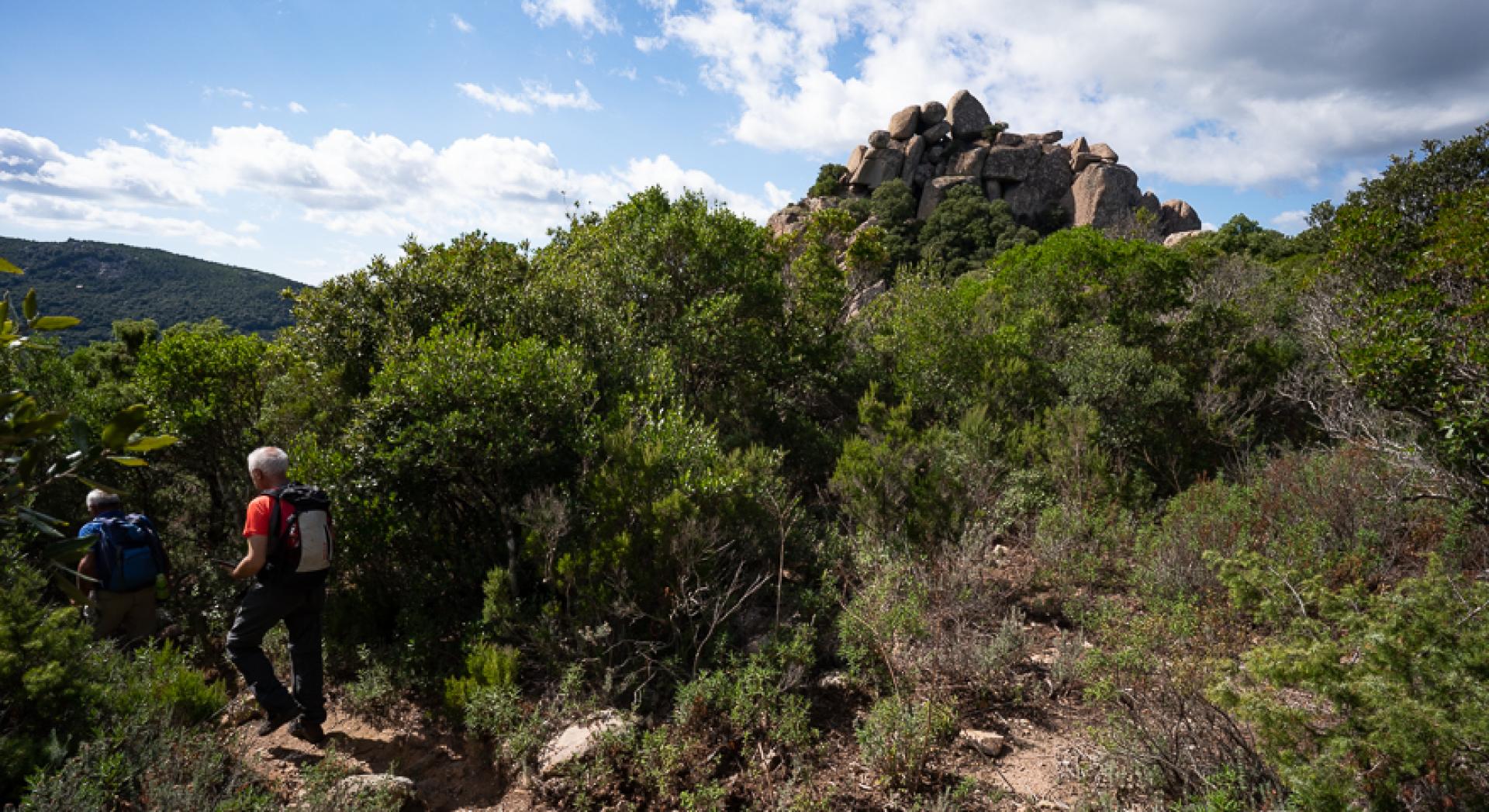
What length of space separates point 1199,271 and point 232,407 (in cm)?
2190

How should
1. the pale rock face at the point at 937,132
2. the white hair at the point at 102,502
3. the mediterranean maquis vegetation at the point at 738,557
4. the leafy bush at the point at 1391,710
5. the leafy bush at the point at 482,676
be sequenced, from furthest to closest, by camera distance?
1. the pale rock face at the point at 937,132
2. the white hair at the point at 102,502
3. the leafy bush at the point at 482,676
4. the mediterranean maquis vegetation at the point at 738,557
5. the leafy bush at the point at 1391,710

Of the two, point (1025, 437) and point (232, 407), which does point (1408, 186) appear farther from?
point (232, 407)

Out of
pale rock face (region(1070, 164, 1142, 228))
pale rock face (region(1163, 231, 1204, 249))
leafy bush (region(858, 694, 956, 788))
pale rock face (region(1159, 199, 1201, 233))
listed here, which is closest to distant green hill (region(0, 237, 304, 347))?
leafy bush (region(858, 694, 956, 788))

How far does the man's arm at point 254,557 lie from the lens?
4.10 metres

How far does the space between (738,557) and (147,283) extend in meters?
70.9

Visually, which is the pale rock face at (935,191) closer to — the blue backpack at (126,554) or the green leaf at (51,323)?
the blue backpack at (126,554)

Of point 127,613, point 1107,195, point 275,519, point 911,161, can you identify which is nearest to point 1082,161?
Answer: point 1107,195

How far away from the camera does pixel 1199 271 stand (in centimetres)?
1911

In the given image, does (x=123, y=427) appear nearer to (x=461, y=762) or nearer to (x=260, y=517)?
(x=260, y=517)

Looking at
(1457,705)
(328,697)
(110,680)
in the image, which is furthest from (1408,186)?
(110,680)

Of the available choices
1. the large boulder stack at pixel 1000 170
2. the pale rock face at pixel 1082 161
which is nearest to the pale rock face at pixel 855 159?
the large boulder stack at pixel 1000 170

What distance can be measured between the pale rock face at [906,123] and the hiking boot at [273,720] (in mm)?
50059

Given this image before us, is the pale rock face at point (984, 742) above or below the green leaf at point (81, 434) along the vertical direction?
below

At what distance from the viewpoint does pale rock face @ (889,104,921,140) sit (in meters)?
47.5
